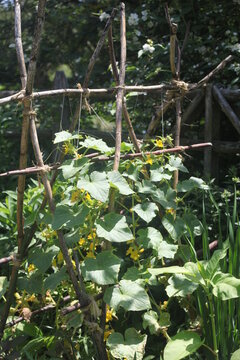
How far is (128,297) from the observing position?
6.40 feet

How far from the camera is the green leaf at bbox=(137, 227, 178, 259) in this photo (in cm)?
214

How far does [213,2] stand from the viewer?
454 centimetres

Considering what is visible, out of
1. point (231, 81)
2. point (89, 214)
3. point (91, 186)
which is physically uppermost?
point (231, 81)

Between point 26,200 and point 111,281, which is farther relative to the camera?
point 26,200

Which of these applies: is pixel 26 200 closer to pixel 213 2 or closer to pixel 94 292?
pixel 94 292

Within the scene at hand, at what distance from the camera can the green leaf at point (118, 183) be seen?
1978 millimetres

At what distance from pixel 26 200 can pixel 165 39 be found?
2.32m

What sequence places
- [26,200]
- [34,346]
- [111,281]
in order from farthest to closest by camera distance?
[26,200]
[34,346]
[111,281]

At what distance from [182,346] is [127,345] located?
0.20m

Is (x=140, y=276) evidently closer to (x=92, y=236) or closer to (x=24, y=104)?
(x=92, y=236)

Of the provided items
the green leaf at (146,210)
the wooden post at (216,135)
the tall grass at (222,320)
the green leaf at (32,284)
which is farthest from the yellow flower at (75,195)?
the wooden post at (216,135)

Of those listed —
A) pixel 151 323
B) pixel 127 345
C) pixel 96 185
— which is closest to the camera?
pixel 96 185

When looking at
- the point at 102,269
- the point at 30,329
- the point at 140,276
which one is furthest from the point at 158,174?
the point at 30,329

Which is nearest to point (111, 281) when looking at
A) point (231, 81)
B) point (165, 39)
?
point (231, 81)
